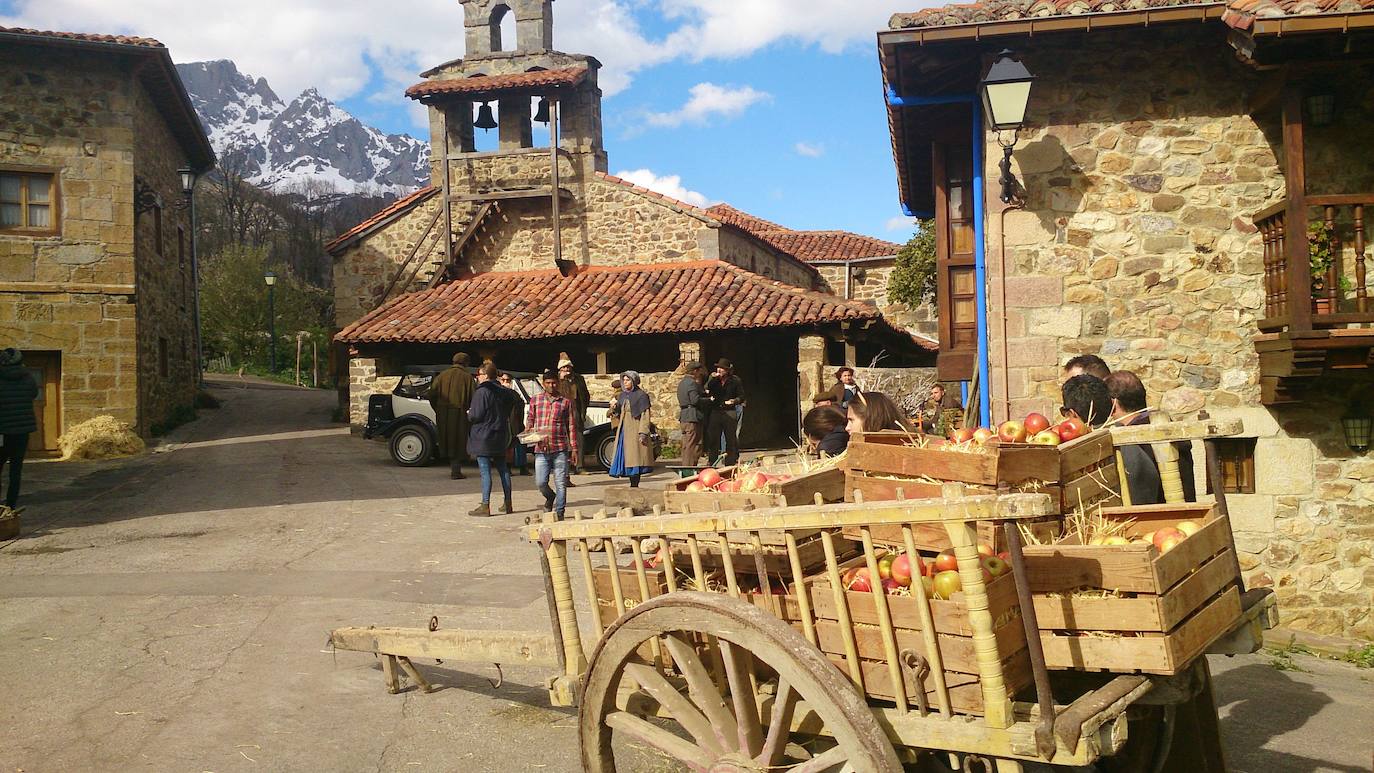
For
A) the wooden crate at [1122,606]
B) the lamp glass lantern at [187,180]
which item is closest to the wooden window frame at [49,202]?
the lamp glass lantern at [187,180]

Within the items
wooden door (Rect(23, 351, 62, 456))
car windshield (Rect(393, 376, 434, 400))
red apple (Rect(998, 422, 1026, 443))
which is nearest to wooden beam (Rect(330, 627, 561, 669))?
red apple (Rect(998, 422, 1026, 443))

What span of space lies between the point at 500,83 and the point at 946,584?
68.9 ft

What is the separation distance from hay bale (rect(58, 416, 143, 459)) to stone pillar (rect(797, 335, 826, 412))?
416 inches

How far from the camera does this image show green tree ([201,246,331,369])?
33.9 meters

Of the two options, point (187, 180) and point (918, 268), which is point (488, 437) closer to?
point (918, 268)

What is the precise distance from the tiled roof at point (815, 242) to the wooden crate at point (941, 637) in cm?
2605

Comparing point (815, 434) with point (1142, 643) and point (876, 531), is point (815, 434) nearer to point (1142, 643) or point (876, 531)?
point (876, 531)

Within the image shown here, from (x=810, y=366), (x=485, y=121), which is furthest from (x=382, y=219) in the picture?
(x=810, y=366)

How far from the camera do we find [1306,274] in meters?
6.99

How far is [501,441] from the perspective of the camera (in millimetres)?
10828

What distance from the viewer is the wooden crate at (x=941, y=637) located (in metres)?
2.54

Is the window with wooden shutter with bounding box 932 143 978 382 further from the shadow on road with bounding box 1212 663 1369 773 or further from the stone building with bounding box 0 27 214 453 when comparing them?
the stone building with bounding box 0 27 214 453

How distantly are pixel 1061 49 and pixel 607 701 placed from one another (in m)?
6.81

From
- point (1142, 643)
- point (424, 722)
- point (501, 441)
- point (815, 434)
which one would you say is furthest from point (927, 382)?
point (1142, 643)
